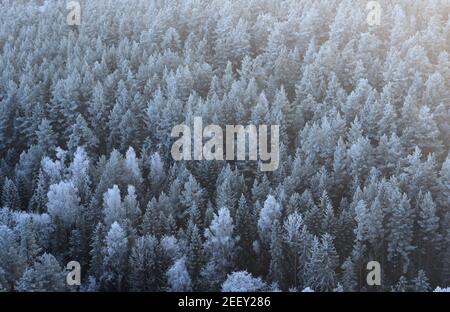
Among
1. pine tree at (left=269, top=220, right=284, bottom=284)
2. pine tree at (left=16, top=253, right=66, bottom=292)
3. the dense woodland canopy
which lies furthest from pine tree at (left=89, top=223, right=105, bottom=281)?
pine tree at (left=269, top=220, right=284, bottom=284)

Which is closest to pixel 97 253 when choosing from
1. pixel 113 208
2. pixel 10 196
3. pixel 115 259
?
pixel 115 259

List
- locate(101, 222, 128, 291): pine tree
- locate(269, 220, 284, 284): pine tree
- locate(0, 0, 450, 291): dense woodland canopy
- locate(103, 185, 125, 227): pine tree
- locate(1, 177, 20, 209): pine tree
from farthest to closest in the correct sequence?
1. locate(1, 177, 20, 209): pine tree
2. locate(103, 185, 125, 227): pine tree
3. locate(0, 0, 450, 291): dense woodland canopy
4. locate(101, 222, 128, 291): pine tree
5. locate(269, 220, 284, 284): pine tree

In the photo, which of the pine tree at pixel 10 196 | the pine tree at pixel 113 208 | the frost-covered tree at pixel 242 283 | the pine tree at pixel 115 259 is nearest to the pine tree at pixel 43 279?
Answer: the pine tree at pixel 115 259

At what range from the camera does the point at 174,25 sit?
121500 millimetres

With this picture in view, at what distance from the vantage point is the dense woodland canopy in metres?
64.6

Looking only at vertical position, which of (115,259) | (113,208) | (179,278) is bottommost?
(179,278)

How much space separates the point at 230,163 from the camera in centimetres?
7962

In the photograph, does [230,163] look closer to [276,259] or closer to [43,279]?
[276,259]

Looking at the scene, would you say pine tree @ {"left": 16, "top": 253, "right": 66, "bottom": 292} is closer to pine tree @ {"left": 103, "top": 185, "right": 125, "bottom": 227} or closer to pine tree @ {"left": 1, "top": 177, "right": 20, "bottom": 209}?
pine tree @ {"left": 103, "top": 185, "right": 125, "bottom": 227}

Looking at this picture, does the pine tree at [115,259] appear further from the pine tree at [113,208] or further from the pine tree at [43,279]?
the pine tree at [43,279]

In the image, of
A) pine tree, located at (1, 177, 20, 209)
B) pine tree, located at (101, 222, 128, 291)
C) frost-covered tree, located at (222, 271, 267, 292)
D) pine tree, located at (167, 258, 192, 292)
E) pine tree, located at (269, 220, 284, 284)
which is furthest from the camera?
pine tree, located at (1, 177, 20, 209)

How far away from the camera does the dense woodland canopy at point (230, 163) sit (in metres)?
64.6

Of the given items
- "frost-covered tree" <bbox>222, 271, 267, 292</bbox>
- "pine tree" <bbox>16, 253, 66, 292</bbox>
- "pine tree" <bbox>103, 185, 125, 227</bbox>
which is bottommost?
"frost-covered tree" <bbox>222, 271, 267, 292</bbox>
